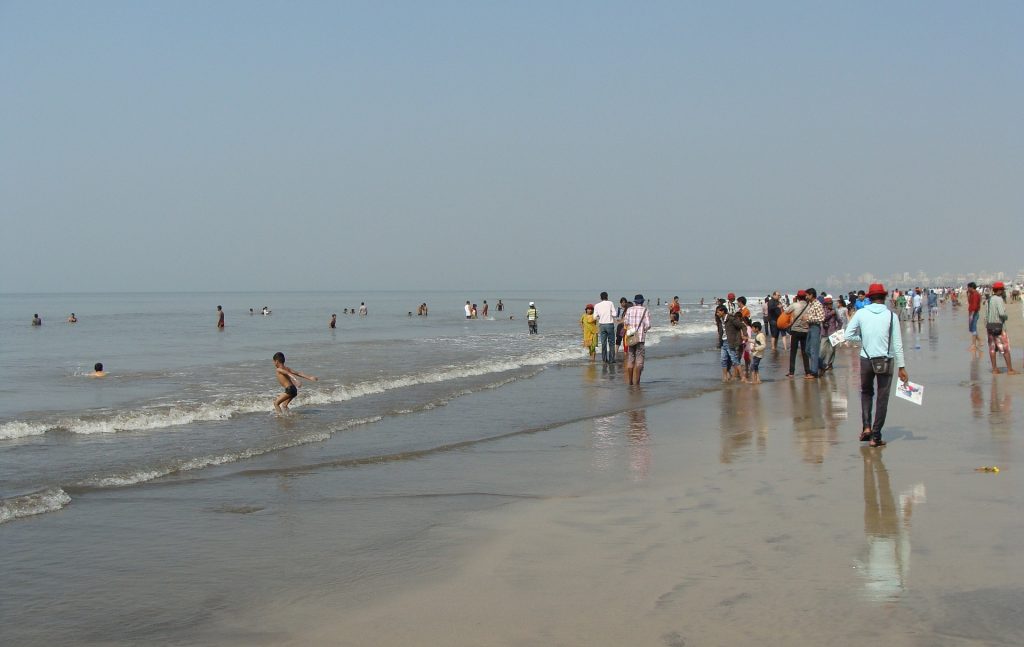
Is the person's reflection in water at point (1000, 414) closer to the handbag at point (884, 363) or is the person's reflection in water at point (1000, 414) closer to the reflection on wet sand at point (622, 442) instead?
the handbag at point (884, 363)

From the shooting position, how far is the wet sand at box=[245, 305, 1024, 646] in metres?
4.28

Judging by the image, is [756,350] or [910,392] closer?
[910,392]

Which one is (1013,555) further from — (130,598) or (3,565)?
(3,565)

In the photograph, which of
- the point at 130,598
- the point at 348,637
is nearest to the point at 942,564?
the point at 348,637

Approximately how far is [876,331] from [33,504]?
810 cm

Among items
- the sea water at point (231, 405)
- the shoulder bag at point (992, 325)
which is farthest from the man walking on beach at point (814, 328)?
the shoulder bag at point (992, 325)

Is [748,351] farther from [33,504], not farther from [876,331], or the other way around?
[33,504]

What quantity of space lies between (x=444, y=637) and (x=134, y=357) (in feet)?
96.6

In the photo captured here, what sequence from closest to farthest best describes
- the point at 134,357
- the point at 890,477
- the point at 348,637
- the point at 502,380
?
the point at 348,637 → the point at 890,477 → the point at 502,380 → the point at 134,357

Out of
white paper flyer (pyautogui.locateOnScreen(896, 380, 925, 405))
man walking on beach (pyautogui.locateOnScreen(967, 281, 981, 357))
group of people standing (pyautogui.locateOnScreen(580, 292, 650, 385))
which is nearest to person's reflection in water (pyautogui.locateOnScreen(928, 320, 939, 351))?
man walking on beach (pyautogui.locateOnScreen(967, 281, 981, 357))

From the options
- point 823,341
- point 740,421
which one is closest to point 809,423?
point 740,421

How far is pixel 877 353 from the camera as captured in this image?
879cm

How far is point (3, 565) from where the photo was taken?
579 centimetres

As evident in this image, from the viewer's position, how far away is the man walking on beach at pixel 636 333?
15633 mm
